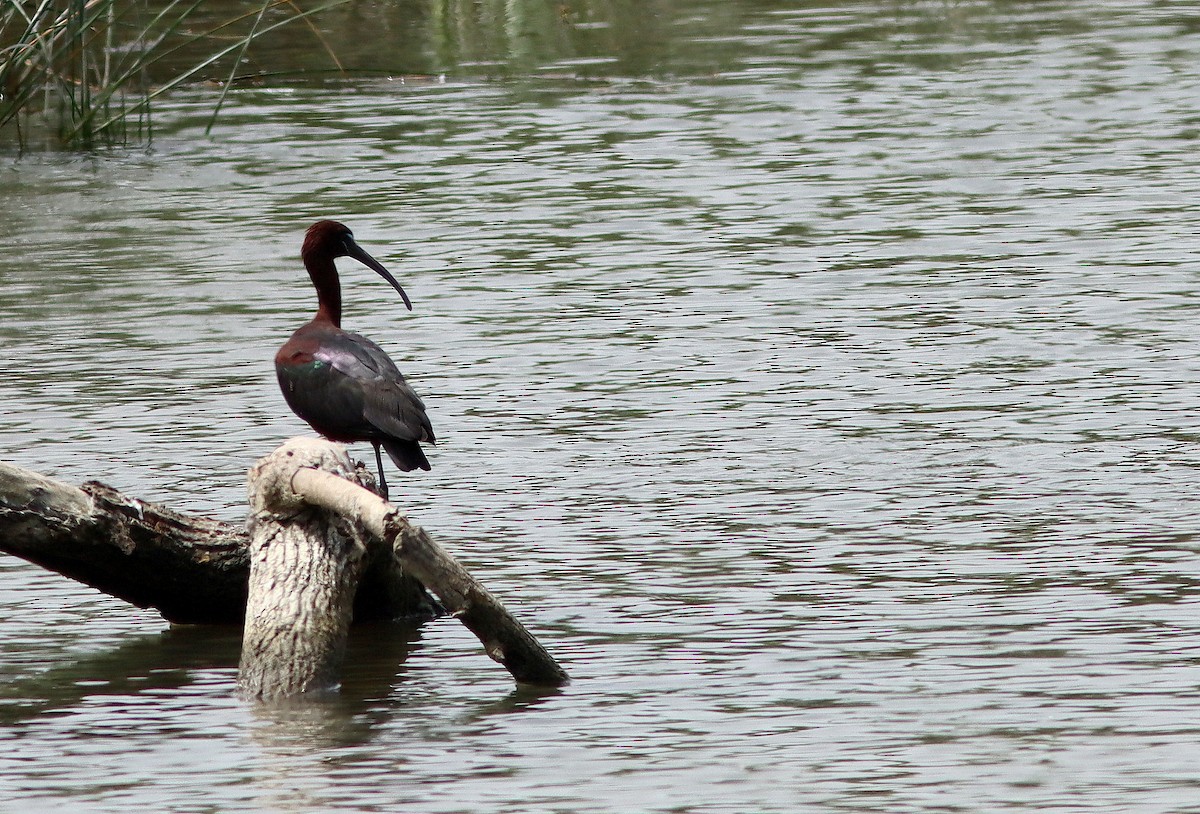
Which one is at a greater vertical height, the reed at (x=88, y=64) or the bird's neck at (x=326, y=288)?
the reed at (x=88, y=64)

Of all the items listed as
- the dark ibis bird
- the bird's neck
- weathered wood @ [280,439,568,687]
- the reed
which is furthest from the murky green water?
the bird's neck

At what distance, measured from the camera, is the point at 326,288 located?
9.52 metres

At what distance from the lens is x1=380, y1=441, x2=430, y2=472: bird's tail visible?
8633 mm

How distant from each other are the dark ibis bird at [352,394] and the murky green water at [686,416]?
23.0 inches

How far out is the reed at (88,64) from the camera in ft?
53.6

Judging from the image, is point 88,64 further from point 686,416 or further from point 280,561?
point 280,561

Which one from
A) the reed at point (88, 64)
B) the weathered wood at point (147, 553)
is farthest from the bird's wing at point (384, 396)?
the reed at point (88, 64)

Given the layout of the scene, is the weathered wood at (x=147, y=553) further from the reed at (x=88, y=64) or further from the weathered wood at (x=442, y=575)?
the reed at (x=88, y=64)

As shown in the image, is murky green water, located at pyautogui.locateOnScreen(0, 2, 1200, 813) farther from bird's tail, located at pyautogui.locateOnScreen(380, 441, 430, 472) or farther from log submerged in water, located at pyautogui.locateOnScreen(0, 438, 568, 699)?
bird's tail, located at pyautogui.locateOnScreen(380, 441, 430, 472)

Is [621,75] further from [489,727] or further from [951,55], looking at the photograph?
[489,727]

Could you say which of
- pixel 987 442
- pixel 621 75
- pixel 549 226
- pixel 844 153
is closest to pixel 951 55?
pixel 621 75

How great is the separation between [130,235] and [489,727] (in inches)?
381

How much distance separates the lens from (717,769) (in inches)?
262

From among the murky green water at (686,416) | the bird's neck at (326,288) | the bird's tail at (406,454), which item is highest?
the bird's neck at (326,288)
